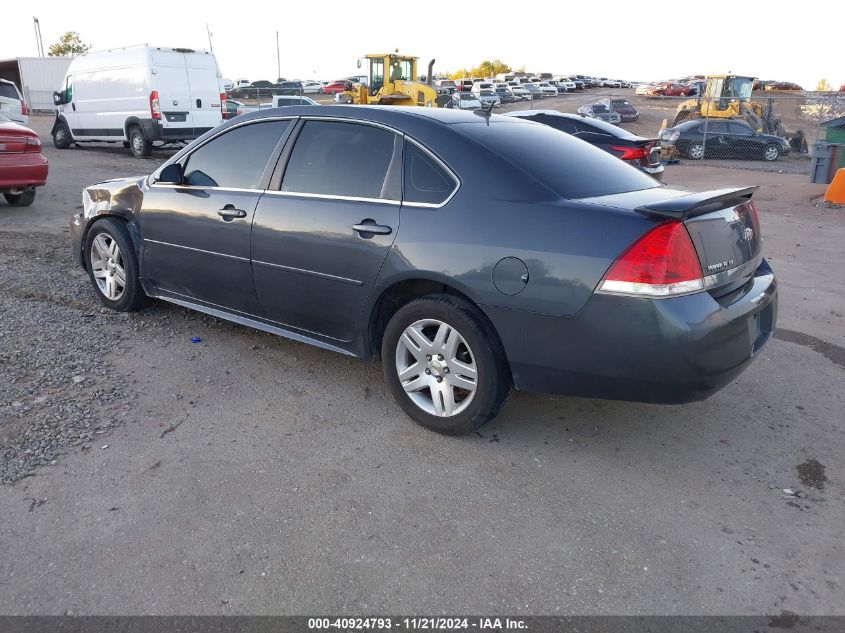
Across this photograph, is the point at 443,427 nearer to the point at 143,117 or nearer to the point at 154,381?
the point at 154,381

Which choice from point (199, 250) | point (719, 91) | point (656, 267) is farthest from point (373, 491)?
point (719, 91)

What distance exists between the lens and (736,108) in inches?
992

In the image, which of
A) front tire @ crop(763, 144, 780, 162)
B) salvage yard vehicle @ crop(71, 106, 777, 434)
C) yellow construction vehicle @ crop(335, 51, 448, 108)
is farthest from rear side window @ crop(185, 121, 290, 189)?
front tire @ crop(763, 144, 780, 162)

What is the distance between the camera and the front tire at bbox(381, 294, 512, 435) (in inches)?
134

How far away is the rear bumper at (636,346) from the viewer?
9.82 ft

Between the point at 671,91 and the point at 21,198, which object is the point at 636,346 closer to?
the point at 21,198

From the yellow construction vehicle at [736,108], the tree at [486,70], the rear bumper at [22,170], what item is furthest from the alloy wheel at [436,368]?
the tree at [486,70]

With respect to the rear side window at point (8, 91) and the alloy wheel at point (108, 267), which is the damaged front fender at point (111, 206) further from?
the rear side window at point (8, 91)

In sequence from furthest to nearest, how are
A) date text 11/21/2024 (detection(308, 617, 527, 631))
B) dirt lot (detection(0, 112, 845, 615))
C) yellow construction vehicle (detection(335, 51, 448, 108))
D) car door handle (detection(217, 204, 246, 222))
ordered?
yellow construction vehicle (detection(335, 51, 448, 108)) < car door handle (detection(217, 204, 246, 222)) < dirt lot (detection(0, 112, 845, 615)) < date text 11/21/2024 (detection(308, 617, 527, 631))

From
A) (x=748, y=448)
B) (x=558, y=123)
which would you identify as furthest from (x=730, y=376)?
(x=558, y=123)

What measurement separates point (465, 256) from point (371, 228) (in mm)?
606

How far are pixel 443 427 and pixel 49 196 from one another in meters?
10.1

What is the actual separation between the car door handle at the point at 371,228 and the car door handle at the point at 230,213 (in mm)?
940

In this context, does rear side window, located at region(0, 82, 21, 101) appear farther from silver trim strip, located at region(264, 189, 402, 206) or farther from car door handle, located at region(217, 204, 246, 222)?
silver trim strip, located at region(264, 189, 402, 206)
